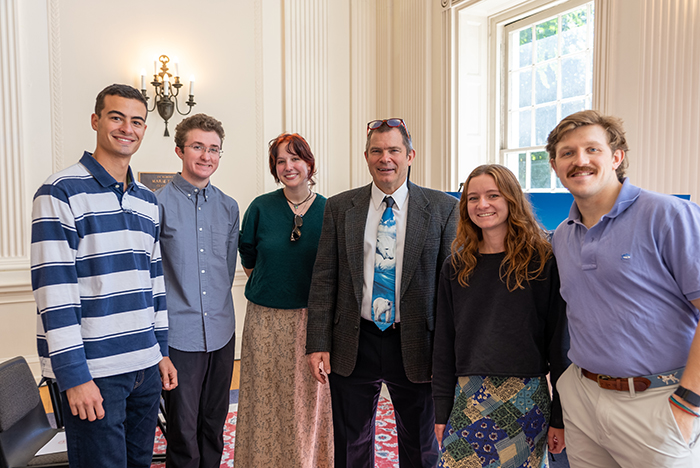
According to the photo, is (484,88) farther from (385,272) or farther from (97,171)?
(97,171)

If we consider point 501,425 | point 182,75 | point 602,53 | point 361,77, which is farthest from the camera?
point 361,77

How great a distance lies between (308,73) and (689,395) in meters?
4.45

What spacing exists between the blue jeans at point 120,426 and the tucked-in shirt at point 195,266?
36 centimetres

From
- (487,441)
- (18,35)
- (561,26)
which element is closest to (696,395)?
(487,441)

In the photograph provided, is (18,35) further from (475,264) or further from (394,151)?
(475,264)

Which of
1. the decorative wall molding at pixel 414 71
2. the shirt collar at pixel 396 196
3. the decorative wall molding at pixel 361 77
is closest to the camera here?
the shirt collar at pixel 396 196

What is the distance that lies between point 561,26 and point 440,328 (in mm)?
3066

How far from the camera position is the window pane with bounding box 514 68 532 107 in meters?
4.16

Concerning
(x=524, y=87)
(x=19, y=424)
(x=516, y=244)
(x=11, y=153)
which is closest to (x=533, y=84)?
(x=524, y=87)

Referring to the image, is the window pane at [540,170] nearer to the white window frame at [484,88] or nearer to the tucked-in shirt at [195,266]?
the white window frame at [484,88]

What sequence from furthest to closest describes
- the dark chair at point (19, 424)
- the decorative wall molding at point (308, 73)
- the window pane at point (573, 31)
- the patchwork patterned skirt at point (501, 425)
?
the decorative wall molding at point (308, 73) < the window pane at point (573, 31) < the dark chair at point (19, 424) < the patchwork patterned skirt at point (501, 425)

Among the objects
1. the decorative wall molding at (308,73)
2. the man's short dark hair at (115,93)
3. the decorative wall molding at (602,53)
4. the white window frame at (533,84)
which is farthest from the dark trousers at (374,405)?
the decorative wall molding at (308,73)

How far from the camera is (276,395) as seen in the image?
2342mm

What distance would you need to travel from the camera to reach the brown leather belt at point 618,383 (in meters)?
1.33
